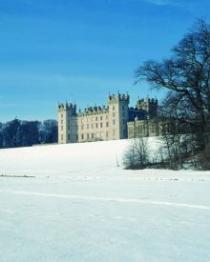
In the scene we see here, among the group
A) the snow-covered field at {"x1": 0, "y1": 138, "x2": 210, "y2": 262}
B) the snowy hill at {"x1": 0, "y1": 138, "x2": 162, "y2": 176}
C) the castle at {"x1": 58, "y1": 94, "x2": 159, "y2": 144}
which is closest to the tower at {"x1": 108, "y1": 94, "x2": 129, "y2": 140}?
the castle at {"x1": 58, "y1": 94, "x2": 159, "y2": 144}

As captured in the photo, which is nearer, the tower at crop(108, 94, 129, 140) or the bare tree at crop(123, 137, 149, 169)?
the bare tree at crop(123, 137, 149, 169)

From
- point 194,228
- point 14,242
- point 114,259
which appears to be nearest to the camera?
point 114,259

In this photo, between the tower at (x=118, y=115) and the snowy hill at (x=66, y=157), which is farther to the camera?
the tower at (x=118, y=115)

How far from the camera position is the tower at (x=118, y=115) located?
183 m

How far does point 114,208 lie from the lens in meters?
15.2

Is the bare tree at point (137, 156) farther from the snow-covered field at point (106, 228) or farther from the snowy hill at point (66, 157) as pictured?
the snow-covered field at point (106, 228)

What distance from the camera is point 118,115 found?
606ft

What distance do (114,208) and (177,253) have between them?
6497 mm

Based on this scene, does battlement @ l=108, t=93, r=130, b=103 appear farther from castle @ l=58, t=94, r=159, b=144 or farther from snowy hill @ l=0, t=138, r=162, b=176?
snowy hill @ l=0, t=138, r=162, b=176

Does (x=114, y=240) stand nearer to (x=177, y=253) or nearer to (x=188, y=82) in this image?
(x=177, y=253)

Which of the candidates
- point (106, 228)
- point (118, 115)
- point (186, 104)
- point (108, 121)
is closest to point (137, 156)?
point (186, 104)

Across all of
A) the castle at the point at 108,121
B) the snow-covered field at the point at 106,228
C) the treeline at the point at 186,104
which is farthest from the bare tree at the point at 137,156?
the castle at the point at 108,121

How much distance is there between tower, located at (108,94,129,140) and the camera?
182625mm

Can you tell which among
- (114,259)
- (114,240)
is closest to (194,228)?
(114,240)
